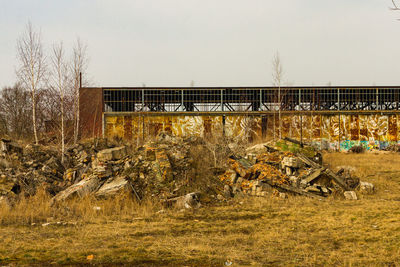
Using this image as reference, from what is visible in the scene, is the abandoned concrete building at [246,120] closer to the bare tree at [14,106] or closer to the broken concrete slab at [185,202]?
the bare tree at [14,106]

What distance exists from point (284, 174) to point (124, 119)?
15.4 meters

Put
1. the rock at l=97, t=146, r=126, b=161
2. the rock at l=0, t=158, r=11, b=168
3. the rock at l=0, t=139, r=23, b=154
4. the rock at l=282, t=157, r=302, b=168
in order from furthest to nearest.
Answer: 1. the rock at l=0, t=139, r=23, b=154
2. the rock at l=282, t=157, r=302, b=168
3. the rock at l=97, t=146, r=126, b=161
4. the rock at l=0, t=158, r=11, b=168

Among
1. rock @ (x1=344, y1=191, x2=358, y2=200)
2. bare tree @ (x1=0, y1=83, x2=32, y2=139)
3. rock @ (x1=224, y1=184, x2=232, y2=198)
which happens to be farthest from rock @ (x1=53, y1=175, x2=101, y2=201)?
bare tree @ (x1=0, y1=83, x2=32, y2=139)

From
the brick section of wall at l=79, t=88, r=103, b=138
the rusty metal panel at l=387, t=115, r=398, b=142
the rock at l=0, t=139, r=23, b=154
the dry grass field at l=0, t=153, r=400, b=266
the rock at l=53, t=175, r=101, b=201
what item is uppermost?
the brick section of wall at l=79, t=88, r=103, b=138

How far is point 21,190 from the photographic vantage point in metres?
9.57

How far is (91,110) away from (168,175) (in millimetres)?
15957

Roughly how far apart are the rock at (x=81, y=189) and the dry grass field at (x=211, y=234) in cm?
43

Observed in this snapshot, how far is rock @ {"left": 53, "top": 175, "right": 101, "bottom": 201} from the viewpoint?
911 cm

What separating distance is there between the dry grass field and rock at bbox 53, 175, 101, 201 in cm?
43

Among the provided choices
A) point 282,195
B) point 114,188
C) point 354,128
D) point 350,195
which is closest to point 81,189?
point 114,188

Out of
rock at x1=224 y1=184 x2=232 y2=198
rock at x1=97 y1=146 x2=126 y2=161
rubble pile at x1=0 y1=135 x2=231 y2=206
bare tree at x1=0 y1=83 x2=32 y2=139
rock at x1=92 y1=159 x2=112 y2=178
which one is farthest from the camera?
bare tree at x1=0 y1=83 x2=32 y2=139

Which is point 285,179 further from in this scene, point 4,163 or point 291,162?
point 4,163

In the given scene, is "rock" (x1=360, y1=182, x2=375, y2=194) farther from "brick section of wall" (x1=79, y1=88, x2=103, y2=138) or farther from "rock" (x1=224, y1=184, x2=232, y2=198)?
"brick section of wall" (x1=79, y1=88, x2=103, y2=138)

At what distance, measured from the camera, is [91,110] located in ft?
79.9
